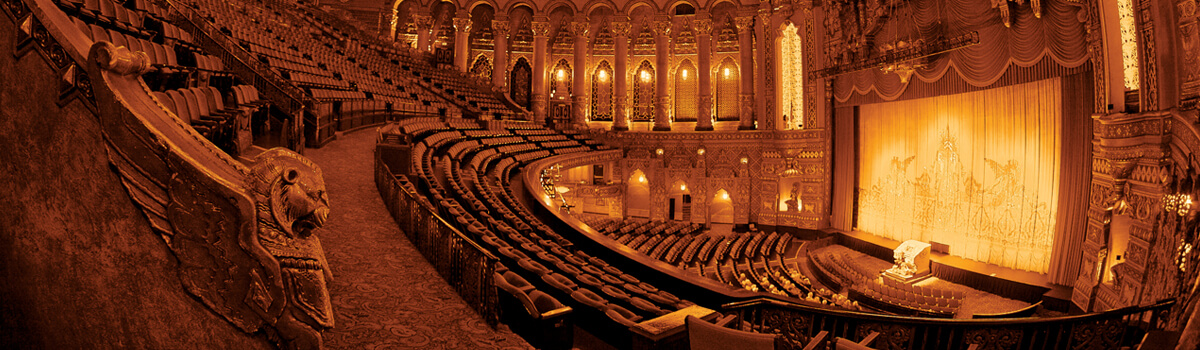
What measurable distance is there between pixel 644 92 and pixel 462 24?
25.8 feet

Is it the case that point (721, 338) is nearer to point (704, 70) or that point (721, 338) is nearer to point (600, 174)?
point (600, 174)

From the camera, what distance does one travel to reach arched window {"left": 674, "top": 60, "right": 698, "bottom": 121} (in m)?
23.5

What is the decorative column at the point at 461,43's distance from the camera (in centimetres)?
2328

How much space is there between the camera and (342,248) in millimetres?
4570

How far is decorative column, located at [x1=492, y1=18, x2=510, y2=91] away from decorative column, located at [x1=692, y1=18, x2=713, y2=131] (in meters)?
7.72

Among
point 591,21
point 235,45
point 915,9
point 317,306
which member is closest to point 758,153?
point 915,9

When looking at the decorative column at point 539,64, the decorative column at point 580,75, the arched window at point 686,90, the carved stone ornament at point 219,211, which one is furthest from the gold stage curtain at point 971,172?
the carved stone ornament at point 219,211

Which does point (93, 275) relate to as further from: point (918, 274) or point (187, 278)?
point (918, 274)

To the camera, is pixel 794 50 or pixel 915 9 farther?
pixel 794 50

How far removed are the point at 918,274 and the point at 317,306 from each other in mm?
13259

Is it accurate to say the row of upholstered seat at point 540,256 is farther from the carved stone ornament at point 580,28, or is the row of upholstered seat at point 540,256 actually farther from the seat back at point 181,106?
the carved stone ornament at point 580,28

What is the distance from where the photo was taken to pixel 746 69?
20953mm

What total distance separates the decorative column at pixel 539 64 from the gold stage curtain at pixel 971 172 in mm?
11990

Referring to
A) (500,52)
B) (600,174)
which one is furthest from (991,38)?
(500,52)
